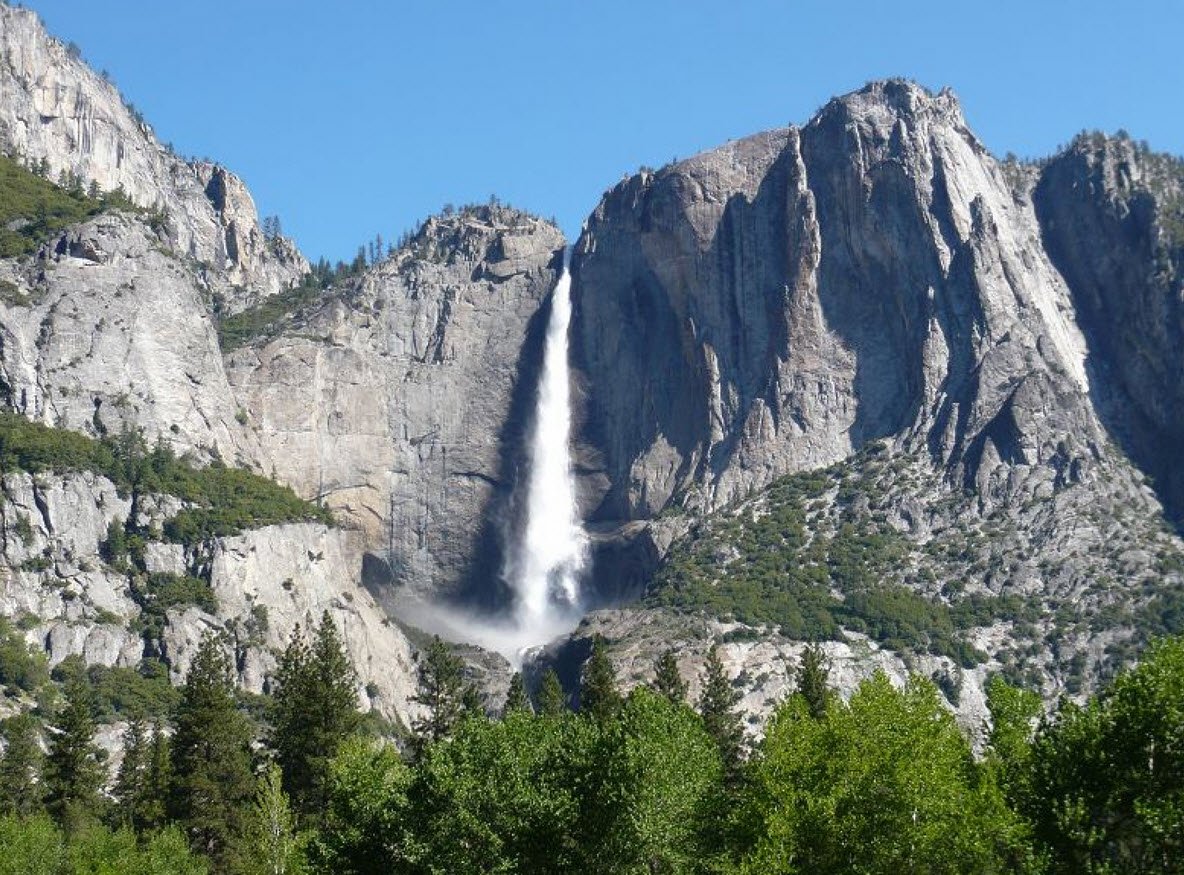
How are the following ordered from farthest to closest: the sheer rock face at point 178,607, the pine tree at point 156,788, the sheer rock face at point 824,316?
1. the sheer rock face at point 824,316
2. the sheer rock face at point 178,607
3. the pine tree at point 156,788

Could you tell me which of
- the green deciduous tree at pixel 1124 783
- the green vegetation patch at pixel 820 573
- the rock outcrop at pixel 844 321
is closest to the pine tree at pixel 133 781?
the green deciduous tree at pixel 1124 783

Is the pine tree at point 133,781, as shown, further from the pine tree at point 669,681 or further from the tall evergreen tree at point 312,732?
the pine tree at point 669,681

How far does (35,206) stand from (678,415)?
213 feet

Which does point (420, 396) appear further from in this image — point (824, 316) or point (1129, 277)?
point (1129, 277)

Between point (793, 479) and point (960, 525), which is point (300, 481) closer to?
point (793, 479)

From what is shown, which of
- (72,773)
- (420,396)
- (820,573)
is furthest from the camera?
(420,396)

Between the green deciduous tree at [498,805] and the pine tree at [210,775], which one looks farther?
the pine tree at [210,775]

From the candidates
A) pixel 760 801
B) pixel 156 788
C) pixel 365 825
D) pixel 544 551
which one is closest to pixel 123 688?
pixel 156 788

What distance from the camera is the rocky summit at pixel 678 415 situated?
13662cm

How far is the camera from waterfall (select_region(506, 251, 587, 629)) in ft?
563

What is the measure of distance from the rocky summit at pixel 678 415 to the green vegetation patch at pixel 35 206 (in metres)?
0.69

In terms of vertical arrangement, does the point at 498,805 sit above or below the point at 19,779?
below

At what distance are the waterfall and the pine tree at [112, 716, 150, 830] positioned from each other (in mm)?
69463

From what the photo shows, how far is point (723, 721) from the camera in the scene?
3482 inches
